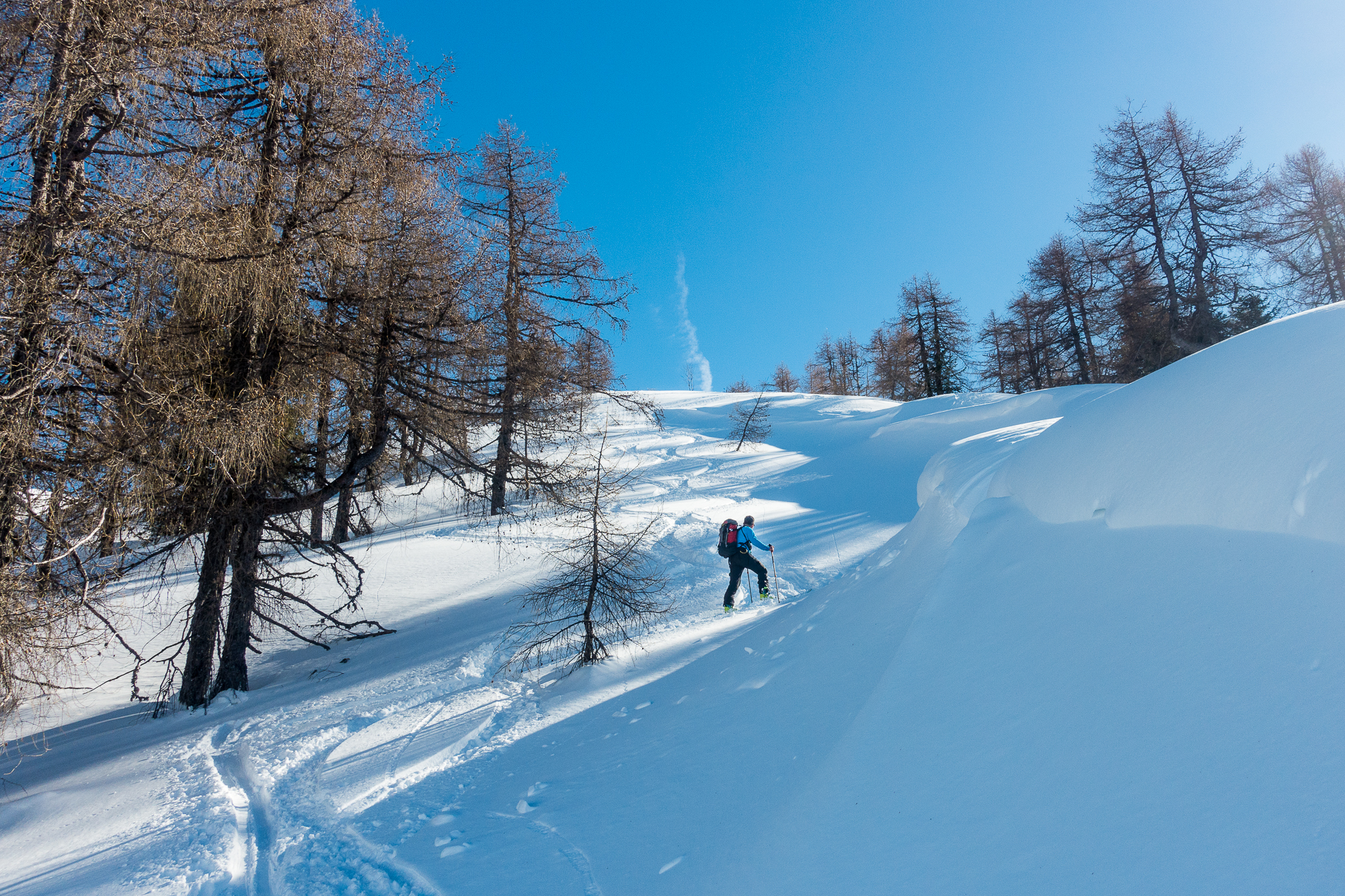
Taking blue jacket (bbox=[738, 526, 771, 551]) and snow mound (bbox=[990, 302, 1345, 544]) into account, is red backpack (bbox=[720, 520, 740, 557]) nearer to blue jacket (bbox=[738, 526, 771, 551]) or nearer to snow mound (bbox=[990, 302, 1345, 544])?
blue jacket (bbox=[738, 526, 771, 551])

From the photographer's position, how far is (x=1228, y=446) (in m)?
3.07

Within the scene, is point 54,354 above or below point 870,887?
above

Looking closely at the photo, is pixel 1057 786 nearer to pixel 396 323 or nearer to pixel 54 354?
pixel 54 354

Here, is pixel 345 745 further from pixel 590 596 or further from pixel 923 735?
pixel 923 735

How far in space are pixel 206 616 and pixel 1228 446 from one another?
9.36 metres

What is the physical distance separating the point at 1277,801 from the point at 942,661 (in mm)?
1767

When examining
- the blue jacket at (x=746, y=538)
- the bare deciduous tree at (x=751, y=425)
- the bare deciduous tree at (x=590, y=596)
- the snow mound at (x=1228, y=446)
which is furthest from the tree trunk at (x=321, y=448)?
the bare deciduous tree at (x=751, y=425)

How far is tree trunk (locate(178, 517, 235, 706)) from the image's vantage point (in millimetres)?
7027

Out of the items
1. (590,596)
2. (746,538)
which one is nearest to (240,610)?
(590,596)

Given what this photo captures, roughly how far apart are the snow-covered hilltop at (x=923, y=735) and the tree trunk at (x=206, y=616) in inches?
17.1

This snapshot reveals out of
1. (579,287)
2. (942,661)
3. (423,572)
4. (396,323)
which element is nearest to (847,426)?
(579,287)

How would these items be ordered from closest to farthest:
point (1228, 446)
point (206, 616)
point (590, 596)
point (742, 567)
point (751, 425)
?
point (1228, 446), point (206, 616), point (590, 596), point (742, 567), point (751, 425)

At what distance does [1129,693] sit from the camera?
250cm

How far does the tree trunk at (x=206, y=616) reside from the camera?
7027 mm
